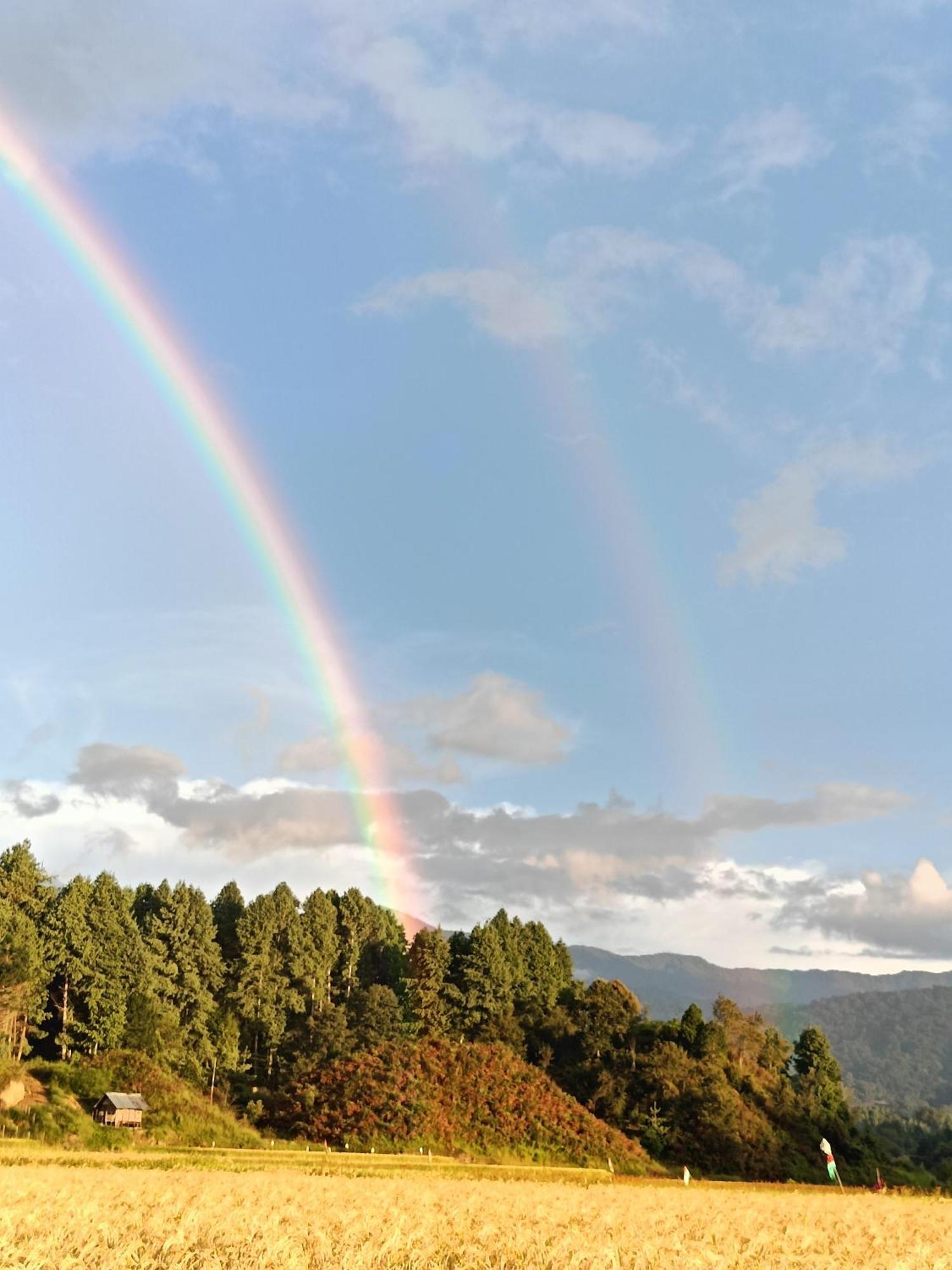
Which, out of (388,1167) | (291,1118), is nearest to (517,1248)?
(388,1167)

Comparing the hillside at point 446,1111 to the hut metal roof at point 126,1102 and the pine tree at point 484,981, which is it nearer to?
the hut metal roof at point 126,1102

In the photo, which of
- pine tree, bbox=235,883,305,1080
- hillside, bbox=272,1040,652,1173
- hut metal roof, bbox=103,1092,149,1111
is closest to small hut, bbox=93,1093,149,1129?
hut metal roof, bbox=103,1092,149,1111

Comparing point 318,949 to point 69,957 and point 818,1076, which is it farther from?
point 818,1076

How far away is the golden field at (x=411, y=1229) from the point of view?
12.8 m

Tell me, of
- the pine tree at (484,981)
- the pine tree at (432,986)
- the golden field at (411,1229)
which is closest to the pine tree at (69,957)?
the pine tree at (432,986)

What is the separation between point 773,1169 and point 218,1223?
70.6 meters

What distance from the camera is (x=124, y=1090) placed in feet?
230

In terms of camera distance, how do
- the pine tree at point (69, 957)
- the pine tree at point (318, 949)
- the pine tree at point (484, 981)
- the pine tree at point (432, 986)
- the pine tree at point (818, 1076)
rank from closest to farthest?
the pine tree at point (69, 957)
the pine tree at point (818, 1076)
the pine tree at point (432, 986)
the pine tree at point (484, 981)
the pine tree at point (318, 949)

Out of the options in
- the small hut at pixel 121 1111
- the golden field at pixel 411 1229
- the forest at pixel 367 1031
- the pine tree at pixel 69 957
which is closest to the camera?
the golden field at pixel 411 1229

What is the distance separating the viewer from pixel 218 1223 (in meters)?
15.3

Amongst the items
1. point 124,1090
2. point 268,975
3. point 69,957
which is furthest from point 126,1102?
point 268,975

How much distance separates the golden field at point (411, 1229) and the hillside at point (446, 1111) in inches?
1680

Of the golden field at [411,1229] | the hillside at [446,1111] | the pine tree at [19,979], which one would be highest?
the pine tree at [19,979]

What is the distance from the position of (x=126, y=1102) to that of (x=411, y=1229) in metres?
56.9
